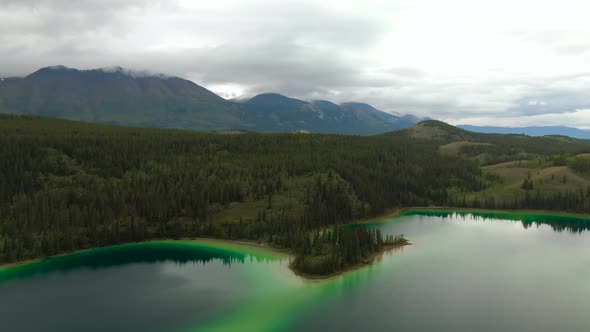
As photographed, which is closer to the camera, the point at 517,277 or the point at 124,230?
the point at 517,277

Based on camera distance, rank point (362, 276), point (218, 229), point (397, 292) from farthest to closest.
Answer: point (218, 229) → point (362, 276) → point (397, 292)

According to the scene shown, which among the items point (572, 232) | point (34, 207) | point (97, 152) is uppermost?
point (97, 152)

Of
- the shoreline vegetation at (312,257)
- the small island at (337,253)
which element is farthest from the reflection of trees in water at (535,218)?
the small island at (337,253)

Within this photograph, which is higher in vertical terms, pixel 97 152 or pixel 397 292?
pixel 97 152

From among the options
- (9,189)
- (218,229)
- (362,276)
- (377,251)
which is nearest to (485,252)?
(377,251)

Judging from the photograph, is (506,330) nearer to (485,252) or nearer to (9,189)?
(485,252)

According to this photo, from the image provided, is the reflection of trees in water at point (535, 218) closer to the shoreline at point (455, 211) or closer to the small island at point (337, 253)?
the shoreline at point (455, 211)

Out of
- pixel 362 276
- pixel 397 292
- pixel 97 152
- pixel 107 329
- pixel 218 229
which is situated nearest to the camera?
pixel 107 329
